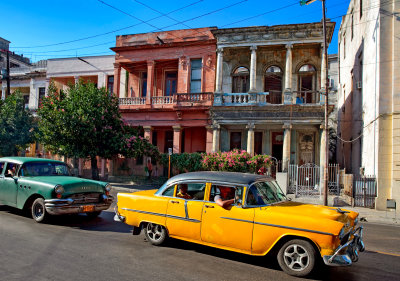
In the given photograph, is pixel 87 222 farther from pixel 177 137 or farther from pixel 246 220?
pixel 177 137

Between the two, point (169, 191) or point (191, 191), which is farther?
point (169, 191)

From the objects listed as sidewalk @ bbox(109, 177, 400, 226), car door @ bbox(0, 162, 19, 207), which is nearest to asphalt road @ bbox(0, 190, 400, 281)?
car door @ bbox(0, 162, 19, 207)

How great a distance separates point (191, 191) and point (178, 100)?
16.4 m

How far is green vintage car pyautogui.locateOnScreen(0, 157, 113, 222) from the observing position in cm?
757

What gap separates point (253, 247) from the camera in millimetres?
5004

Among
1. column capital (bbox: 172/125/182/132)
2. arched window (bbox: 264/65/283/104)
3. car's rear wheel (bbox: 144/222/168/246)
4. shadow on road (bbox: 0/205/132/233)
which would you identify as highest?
arched window (bbox: 264/65/283/104)

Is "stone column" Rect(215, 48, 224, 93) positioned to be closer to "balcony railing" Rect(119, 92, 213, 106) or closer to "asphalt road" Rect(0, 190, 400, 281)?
"balcony railing" Rect(119, 92, 213, 106)

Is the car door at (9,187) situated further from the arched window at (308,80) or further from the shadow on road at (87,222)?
the arched window at (308,80)

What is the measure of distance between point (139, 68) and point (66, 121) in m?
8.76

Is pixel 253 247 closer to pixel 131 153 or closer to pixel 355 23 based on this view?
pixel 131 153

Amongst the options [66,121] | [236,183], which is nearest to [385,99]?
[236,183]

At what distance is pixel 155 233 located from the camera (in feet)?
20.4

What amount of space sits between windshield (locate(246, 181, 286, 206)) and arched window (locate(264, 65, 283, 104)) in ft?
52.9

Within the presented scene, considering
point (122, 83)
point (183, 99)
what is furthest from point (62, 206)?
point (122, 83)
